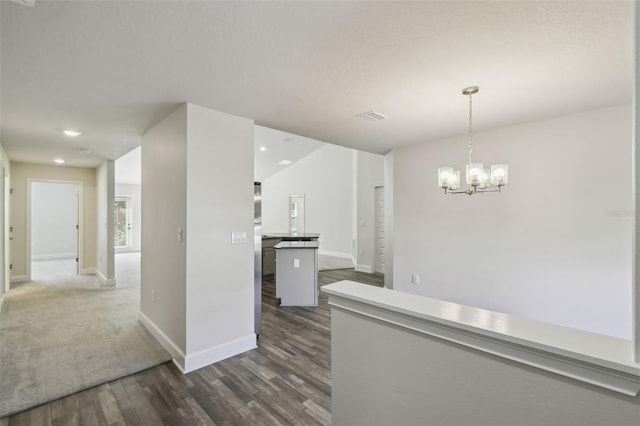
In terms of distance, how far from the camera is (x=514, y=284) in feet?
11.4

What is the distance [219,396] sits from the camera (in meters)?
2.27

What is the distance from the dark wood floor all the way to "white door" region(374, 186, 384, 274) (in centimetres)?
413

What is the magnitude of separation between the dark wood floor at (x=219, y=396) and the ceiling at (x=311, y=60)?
2.44 m

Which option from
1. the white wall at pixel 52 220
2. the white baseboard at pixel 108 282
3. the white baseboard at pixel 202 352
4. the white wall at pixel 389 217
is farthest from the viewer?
the white wall at pixel 52 220

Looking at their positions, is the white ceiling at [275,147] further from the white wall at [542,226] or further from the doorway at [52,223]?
the doorway at [52,223]

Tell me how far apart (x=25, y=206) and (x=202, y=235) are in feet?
19.2

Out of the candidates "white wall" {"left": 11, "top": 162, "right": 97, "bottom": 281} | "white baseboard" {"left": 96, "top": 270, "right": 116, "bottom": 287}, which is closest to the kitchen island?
"white baseboard" {"left": 96, "top": 270, "right": 116, "bottom": 287}

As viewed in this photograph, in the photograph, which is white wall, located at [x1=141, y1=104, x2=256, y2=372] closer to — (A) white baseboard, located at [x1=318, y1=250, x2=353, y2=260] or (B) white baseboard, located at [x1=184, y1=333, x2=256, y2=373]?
(B) white baseboard, located at [x1=184, y1=333, x2=256, y2=373]

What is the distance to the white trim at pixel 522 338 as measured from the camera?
77 cm

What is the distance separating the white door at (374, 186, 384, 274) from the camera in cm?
699

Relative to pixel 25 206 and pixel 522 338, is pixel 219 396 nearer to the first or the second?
pixel 522 338

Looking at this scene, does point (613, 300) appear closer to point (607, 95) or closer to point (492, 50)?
point (607, 95)

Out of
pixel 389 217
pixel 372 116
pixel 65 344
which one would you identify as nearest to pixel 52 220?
pixel 65 344

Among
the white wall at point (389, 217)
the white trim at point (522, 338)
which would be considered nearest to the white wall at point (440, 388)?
the white trim at point (522, 338)
